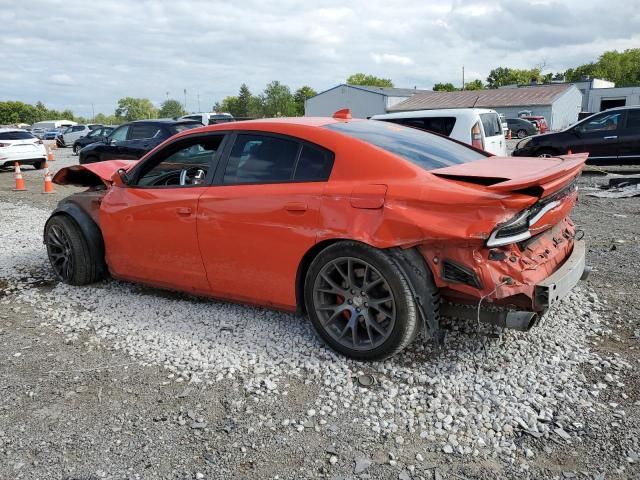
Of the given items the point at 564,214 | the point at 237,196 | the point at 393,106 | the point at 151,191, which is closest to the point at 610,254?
the point at 564,214

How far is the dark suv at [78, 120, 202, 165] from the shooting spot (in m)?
12.9

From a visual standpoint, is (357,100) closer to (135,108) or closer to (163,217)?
(163,217)

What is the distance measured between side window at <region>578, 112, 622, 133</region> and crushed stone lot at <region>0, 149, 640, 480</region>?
1033cm

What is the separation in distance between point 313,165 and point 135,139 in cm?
1083

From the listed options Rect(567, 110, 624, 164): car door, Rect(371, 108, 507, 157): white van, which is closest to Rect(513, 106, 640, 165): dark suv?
Rect(567, 110, 624, 164): car door

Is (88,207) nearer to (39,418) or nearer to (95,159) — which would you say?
(39,418)

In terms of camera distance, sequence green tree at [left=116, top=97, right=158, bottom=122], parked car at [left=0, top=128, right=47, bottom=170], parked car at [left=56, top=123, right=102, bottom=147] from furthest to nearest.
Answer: green tree at [left=116, top=97, right=158, bottom=122] < parked car at [left=56, top=123, right=102, bottom=147] < parked car at [left=0, top=128, right=47, bottom=170]

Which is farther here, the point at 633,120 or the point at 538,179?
the point at 633,120

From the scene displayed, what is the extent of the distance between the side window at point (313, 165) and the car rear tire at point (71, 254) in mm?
2465

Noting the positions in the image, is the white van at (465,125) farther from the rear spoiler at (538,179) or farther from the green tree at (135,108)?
the green tree at (135,108)

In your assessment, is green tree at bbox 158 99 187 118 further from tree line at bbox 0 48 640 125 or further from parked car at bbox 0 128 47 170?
parked car at bbox 0 128 47 170

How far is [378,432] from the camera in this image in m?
2.84

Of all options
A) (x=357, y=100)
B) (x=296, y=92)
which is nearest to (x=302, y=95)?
(x=296, y=92)

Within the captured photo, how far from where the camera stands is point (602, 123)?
13.6 meters
